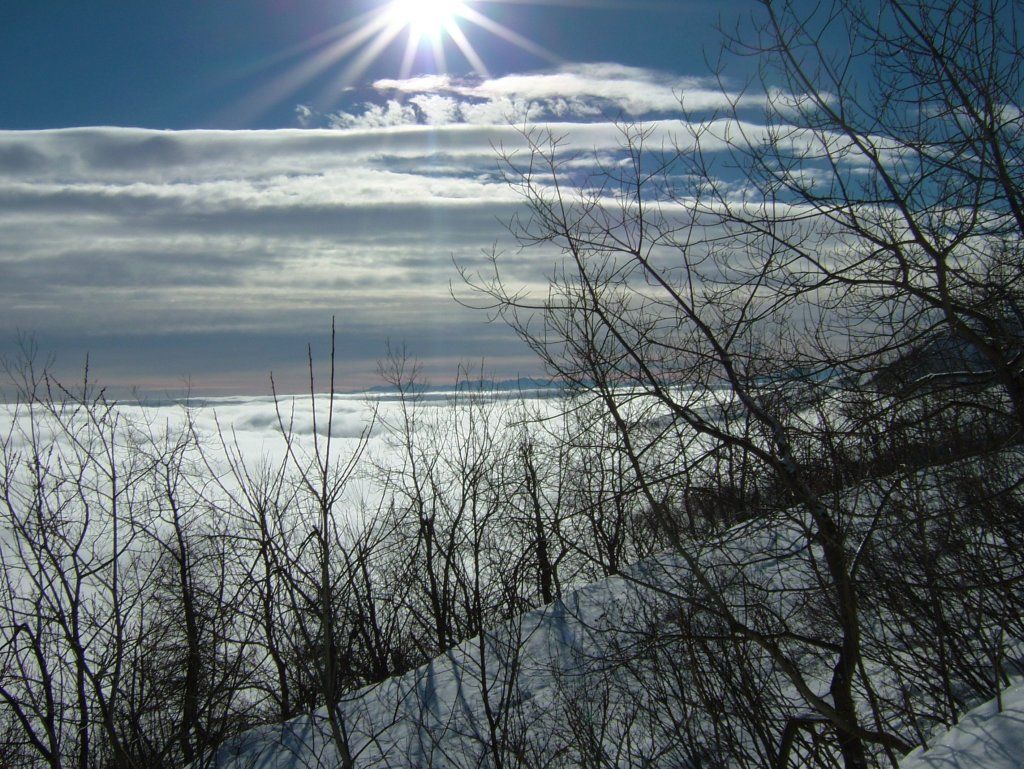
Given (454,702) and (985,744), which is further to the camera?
(454,702)

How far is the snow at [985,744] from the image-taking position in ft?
12.4

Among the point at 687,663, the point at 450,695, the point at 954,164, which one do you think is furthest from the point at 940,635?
the point at 450,695

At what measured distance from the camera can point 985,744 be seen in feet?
13.3

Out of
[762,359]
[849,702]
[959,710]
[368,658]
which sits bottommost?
[368,658]

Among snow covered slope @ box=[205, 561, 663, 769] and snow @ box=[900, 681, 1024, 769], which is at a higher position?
snow @ box=[900, 681, 1024, 769]

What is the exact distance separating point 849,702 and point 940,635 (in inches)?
59.8

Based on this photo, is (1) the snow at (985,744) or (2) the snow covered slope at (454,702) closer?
(1) the snow at (985,744)

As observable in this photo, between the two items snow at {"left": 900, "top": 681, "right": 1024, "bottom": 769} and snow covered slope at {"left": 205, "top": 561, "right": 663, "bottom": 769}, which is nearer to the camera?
snow at {"left": 900, "top": 681, "right": 1024, "bottom": 769}

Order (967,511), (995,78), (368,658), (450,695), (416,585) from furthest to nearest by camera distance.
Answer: (416,585) → (368,658) → (450,695) → (967,511) → (995,78)

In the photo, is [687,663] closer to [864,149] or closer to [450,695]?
[864,149]

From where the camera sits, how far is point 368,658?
67.3 feet

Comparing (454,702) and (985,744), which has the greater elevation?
(985,744)

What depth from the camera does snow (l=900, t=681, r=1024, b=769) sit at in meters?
3.79

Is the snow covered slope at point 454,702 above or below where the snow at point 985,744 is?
below
